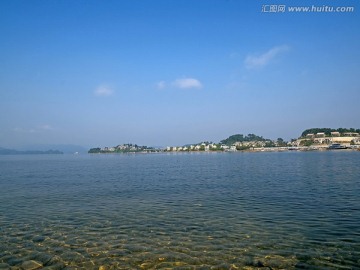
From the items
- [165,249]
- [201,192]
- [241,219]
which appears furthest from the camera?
[201,192]

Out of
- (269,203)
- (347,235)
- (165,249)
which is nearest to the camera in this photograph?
(165,249)

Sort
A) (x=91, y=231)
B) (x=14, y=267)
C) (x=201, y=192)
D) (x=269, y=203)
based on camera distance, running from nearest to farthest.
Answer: (x=14, y=267) < (x=91, y=231) < (x=269, y=203) < (x=201, y=192)

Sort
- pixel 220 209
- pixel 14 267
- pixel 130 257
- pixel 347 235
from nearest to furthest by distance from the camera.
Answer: pixel 14 267, pixel 130 257, pixel 347 235, pixel 220 209

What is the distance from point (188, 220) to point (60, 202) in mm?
16484

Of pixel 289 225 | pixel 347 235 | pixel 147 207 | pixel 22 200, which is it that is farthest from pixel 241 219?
pixel 22 200

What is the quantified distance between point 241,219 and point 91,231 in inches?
437

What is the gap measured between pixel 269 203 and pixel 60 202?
2219 cm

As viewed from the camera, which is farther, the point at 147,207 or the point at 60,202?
the point at 60,202

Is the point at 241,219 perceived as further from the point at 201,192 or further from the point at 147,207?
the point at 201,192

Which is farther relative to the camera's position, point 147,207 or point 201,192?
point 201,192

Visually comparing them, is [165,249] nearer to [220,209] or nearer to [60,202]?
[220,209]

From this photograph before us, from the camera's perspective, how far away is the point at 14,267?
13.3 metres

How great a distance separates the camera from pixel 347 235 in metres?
17.2

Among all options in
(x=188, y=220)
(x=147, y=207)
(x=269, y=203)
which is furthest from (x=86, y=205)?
(x=269, y=203)
